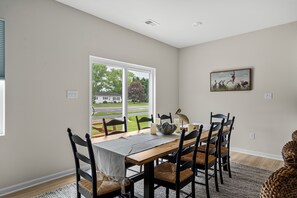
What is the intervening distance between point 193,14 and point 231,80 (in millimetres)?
1875

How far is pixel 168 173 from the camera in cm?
187

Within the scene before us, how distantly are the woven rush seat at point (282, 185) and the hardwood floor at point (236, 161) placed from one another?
2.57m

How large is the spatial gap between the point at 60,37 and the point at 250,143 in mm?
4209

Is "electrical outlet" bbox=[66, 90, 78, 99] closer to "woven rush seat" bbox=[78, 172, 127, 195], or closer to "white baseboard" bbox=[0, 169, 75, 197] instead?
"white baseboard" bbox=[0, 169, 75, 197]

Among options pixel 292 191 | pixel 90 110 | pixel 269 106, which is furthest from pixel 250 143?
pixel 292 191

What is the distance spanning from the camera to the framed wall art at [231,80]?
394cm

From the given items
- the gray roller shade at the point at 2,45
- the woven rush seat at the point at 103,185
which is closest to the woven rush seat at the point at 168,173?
the woven rush seat at the point at 103,185

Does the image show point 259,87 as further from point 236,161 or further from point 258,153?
point 236,161

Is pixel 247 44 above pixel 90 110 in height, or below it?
above

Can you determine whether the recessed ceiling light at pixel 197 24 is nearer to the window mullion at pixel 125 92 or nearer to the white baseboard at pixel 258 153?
the window mullion at pixel 125 92

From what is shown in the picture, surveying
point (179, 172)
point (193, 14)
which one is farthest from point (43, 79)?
point (193, 14)

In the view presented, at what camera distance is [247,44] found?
12.9ft

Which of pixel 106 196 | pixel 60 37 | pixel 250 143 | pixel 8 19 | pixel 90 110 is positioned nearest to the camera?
pixel 106 196

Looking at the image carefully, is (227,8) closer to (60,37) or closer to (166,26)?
(166,26)
